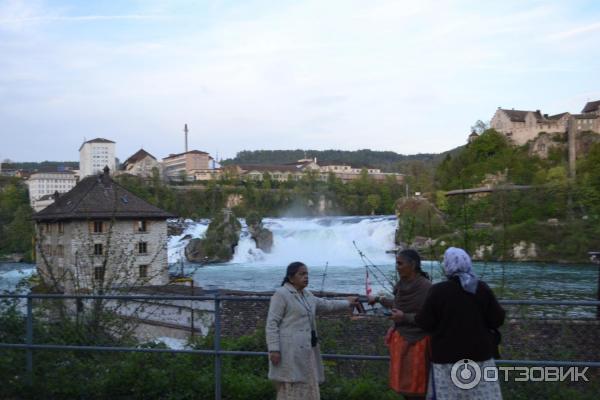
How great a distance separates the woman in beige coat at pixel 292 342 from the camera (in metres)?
4.94

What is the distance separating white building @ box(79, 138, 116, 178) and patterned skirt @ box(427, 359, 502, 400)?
517 ft

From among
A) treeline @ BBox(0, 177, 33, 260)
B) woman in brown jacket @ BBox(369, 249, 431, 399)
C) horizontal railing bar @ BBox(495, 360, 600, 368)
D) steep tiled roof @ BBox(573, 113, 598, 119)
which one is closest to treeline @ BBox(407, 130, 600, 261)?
steep tiled roof @ BBox(573, 113, 598, 119)

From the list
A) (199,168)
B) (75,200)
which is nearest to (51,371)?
(75,200)

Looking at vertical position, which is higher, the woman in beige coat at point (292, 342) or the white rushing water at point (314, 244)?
the woman in beige coat at point (292, 342)

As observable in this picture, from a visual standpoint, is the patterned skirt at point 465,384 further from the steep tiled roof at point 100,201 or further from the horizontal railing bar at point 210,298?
the steep tiled roof at point 100,201

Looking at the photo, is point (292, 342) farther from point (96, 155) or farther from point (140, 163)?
point (96, 155)

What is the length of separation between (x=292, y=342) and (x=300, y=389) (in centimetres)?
36

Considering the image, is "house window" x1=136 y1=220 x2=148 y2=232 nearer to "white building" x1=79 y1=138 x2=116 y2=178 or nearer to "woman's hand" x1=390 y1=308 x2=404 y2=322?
"woman's hand" x1=390 y1=308 x2=404 y2=322

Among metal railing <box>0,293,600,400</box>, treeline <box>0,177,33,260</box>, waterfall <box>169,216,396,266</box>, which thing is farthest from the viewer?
waterfall <box>169,216,396,266</box>

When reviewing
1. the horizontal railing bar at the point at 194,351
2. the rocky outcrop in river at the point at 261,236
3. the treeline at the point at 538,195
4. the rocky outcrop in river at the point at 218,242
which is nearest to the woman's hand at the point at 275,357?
the horizontal railing bar at the point at 194,351

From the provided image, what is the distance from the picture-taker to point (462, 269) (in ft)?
14.7

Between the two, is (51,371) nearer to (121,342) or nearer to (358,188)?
(121,342)

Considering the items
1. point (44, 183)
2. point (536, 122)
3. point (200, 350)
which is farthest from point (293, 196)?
point (200, 350)

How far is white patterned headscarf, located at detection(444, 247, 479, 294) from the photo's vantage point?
14.6ft
